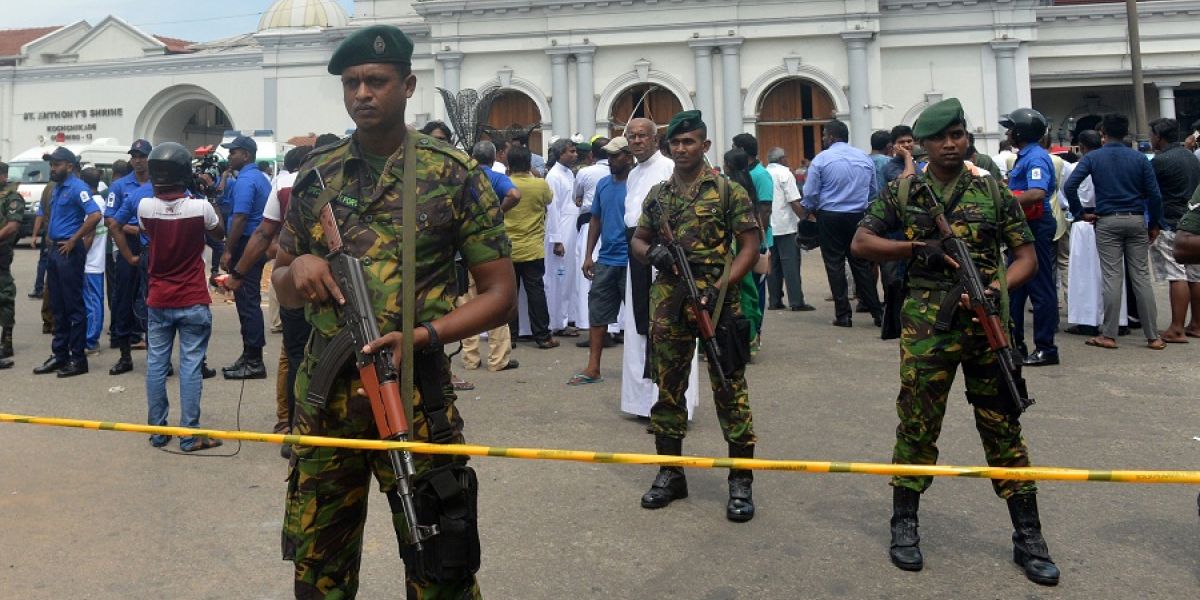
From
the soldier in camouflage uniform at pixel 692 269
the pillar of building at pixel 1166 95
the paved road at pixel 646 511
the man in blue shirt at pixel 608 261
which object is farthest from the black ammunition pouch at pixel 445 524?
the pillar of building at pixel 1166 95

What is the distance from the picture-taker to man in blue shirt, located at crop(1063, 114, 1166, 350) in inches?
333

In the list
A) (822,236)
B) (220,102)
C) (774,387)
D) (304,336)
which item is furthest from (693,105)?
(304,336)

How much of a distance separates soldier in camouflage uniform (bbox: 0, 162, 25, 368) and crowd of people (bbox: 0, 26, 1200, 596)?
0.04 m

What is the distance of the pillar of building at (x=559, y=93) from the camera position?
96.9 ft

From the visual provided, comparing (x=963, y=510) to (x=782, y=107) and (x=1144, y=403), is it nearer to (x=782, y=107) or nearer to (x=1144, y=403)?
(x=1144, y=403)

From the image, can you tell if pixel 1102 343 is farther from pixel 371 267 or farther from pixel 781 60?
pixel 781 60

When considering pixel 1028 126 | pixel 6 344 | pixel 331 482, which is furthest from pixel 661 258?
pixel 6 344

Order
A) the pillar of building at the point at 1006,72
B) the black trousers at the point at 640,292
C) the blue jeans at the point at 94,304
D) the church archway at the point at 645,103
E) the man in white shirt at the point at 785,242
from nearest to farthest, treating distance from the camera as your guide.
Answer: the black trousers at the point at 640,292
the blue jeans at the point at 94,304
the man in white shirt at the point at 785,242
the pillar of building at the point at 1006,72
the church archway at the point at 645,103

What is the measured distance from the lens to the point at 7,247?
30.3ft

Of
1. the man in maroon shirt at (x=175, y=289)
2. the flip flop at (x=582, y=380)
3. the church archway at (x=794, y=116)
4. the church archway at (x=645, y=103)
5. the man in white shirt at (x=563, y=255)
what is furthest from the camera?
the church archway at (x=645, y=103)

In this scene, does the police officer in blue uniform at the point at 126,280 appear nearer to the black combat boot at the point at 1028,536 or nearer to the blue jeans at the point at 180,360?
the blue jeans at the point at 180,360

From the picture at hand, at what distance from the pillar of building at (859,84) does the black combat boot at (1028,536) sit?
2503 cm

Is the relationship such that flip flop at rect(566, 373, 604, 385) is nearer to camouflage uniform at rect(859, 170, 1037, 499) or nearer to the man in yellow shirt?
the man in yellow shirt

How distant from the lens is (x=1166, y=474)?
9.02ft
